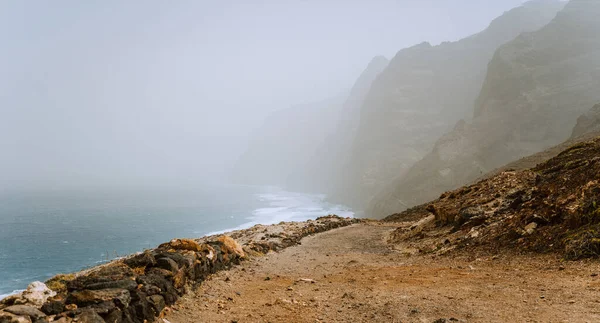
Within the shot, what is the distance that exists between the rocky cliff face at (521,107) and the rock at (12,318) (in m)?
75.5

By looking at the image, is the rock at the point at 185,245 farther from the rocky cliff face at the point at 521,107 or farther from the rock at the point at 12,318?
the rocky cliff face at the point at 521,107

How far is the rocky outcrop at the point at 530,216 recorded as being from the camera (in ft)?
32.6

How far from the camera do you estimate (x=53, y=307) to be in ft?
17.6

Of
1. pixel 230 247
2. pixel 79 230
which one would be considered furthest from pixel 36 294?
pixel 79 230

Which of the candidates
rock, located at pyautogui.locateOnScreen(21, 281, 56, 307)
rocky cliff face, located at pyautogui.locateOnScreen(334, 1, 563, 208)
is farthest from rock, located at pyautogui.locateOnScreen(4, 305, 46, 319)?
rocky cliff face, located at pyautogui.locateOnScreen(334, 1, 563, 208)

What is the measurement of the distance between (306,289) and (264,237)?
448 inches

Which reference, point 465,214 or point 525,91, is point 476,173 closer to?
point 525,91

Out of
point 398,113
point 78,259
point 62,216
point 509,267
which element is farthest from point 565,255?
point 398,113

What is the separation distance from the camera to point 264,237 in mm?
20312

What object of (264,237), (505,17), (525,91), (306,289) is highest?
(505,17)

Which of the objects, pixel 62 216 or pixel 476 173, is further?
pixel 62 216

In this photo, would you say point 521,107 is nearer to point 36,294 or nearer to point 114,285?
point 114,285

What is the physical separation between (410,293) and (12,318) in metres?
7.76

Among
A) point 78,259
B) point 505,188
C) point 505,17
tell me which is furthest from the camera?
point 505,17
